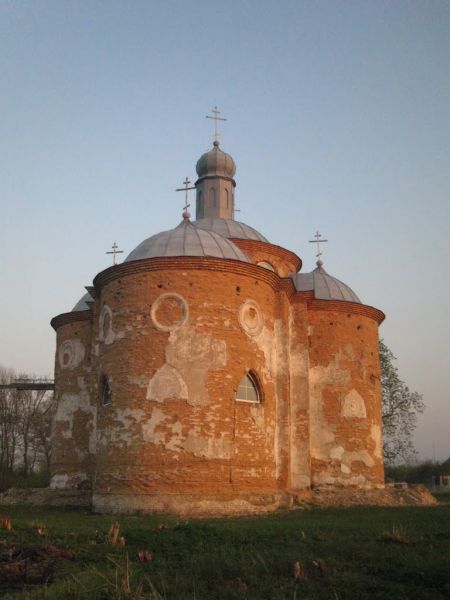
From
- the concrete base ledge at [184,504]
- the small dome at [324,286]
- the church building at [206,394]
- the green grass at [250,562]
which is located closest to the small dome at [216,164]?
the small dome at [324,286]

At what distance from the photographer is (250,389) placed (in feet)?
53.1

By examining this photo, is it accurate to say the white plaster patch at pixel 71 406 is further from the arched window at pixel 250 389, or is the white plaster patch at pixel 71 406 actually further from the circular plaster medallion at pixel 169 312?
the arched window at pixel 250 389

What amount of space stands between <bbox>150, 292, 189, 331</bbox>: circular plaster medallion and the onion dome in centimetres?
666

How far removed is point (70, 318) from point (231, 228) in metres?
6.22

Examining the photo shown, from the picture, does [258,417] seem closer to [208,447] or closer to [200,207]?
[208,447]

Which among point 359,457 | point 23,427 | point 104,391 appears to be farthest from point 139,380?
point 23,427

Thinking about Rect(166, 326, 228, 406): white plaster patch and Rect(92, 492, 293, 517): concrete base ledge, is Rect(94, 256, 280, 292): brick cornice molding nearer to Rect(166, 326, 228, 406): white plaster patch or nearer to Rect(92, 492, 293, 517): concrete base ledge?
Rect(166, 326, 228, 406): white plaster patch

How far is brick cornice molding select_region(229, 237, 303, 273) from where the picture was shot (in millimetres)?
21609

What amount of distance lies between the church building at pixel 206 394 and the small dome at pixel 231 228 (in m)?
3.56

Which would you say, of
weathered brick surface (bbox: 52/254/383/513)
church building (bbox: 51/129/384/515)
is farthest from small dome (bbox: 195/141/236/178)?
weathered brick surface (bbox: 52/254/383/513)

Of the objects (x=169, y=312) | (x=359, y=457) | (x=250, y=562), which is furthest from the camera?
(x=359, y=457)

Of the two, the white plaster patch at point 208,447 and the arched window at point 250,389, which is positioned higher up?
the arched window at point 250,389

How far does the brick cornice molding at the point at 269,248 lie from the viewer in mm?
21609

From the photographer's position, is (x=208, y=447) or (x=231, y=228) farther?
(x=231, y=228)
